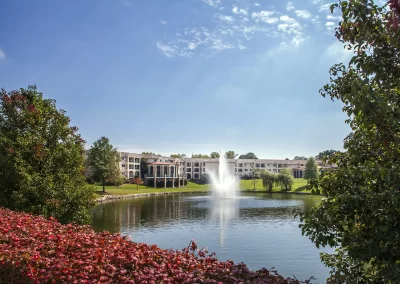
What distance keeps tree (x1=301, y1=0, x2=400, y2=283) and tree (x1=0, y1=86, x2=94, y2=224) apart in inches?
450

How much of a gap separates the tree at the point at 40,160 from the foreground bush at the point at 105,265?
684cm

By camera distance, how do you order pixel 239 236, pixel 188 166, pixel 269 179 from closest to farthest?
pixel 239 236
pixel 269 179
pixel 188 166

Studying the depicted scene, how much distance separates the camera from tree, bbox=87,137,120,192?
67.6m

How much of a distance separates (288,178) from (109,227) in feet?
187

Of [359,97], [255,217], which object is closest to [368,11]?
[359,97]

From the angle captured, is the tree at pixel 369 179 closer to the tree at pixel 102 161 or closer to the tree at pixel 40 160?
the tree at pixel 40 160

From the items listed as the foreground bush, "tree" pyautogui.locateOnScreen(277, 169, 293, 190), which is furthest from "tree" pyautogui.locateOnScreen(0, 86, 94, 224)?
"tree" pyautogui.locateOnScreen(277, 169, 293, 190)

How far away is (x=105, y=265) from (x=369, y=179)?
4.08 meters

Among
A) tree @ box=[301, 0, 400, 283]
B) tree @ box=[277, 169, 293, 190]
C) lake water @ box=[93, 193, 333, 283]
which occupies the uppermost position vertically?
tree @ box=[301, 0, 400, 283]

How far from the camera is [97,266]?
17.4 feet

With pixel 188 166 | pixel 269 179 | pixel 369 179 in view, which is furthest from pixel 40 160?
pixel 188 166

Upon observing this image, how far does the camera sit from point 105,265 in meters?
5.39

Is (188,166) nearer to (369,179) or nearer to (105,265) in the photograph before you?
(105,265)

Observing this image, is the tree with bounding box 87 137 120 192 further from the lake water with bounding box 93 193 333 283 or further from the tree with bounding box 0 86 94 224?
the tree with bounding box 0 86 94 224
